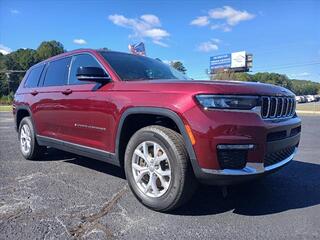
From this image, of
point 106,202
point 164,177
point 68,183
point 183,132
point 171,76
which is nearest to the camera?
point 183,132

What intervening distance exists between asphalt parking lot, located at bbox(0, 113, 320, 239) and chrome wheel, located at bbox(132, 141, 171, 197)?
0.80 feet

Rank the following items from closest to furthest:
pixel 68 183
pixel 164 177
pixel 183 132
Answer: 1. pixel 183 132
2. pixel 164 177
3. pixel 68 183

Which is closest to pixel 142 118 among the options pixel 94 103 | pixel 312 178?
pixel 94 103

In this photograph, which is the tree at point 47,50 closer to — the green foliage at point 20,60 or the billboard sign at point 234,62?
the green foliage at point 20,60

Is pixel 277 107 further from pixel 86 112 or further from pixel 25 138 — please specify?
pixel 25 138

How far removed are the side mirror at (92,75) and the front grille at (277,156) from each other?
82.9 inches

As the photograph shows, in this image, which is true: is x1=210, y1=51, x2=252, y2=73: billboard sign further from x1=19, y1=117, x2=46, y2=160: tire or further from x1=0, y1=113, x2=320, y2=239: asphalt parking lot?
x1=0, y1=113, x2=320, y2=239: asphalt parking lot

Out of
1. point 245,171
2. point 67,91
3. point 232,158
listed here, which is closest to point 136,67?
point 67,91

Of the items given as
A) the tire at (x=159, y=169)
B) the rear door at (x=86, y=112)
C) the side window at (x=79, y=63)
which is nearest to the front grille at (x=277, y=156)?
the tire at (x=159, y=169)

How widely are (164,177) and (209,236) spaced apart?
789 millimetres

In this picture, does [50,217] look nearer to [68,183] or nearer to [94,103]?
[68,183]

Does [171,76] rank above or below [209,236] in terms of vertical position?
above

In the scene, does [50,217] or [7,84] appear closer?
[50,217]

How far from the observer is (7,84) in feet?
279
